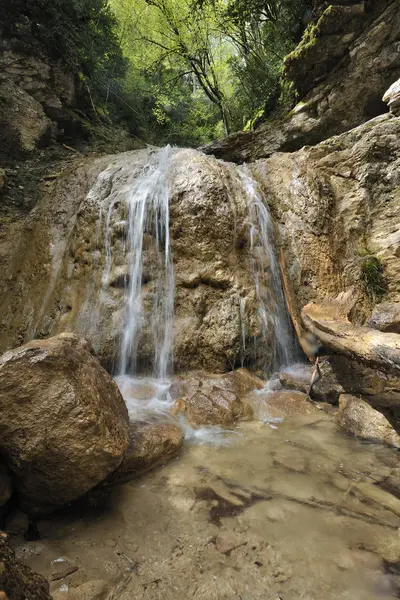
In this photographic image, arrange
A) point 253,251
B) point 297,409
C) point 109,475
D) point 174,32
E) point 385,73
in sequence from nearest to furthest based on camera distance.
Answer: point 109,475
point 297,409
point 253,251
point 385,73
point 174,32

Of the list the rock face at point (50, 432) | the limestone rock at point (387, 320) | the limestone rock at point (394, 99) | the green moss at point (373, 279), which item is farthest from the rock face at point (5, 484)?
the limestone rock at point (394, 99)

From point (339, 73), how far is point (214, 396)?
9.24 meters

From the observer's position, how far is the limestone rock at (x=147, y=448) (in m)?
2.52

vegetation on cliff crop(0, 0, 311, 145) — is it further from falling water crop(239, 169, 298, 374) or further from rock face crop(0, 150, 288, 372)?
falling water crop(239, 169, 298, 374)

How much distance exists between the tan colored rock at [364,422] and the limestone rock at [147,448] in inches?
70.5

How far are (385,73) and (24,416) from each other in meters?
10.3

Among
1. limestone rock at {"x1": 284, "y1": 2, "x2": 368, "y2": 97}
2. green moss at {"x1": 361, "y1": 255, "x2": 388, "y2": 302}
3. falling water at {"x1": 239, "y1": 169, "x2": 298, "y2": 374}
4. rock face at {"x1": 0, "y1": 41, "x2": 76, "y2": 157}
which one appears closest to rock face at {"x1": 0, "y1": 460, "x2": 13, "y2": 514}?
falling water at {"x1": 239, "y1": 169, "x2": 298, "y2": 374}

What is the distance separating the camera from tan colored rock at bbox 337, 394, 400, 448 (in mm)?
3139

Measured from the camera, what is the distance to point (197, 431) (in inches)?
136

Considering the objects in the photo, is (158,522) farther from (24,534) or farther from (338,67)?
(338,67)

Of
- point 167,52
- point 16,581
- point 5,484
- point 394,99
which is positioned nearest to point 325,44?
point 394,99

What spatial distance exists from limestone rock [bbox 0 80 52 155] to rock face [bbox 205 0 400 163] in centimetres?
627

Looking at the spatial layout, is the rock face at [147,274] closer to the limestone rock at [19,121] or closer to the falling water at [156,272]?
the falling water at [156,272]

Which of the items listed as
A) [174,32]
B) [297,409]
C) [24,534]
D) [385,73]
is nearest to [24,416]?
[24,534]
